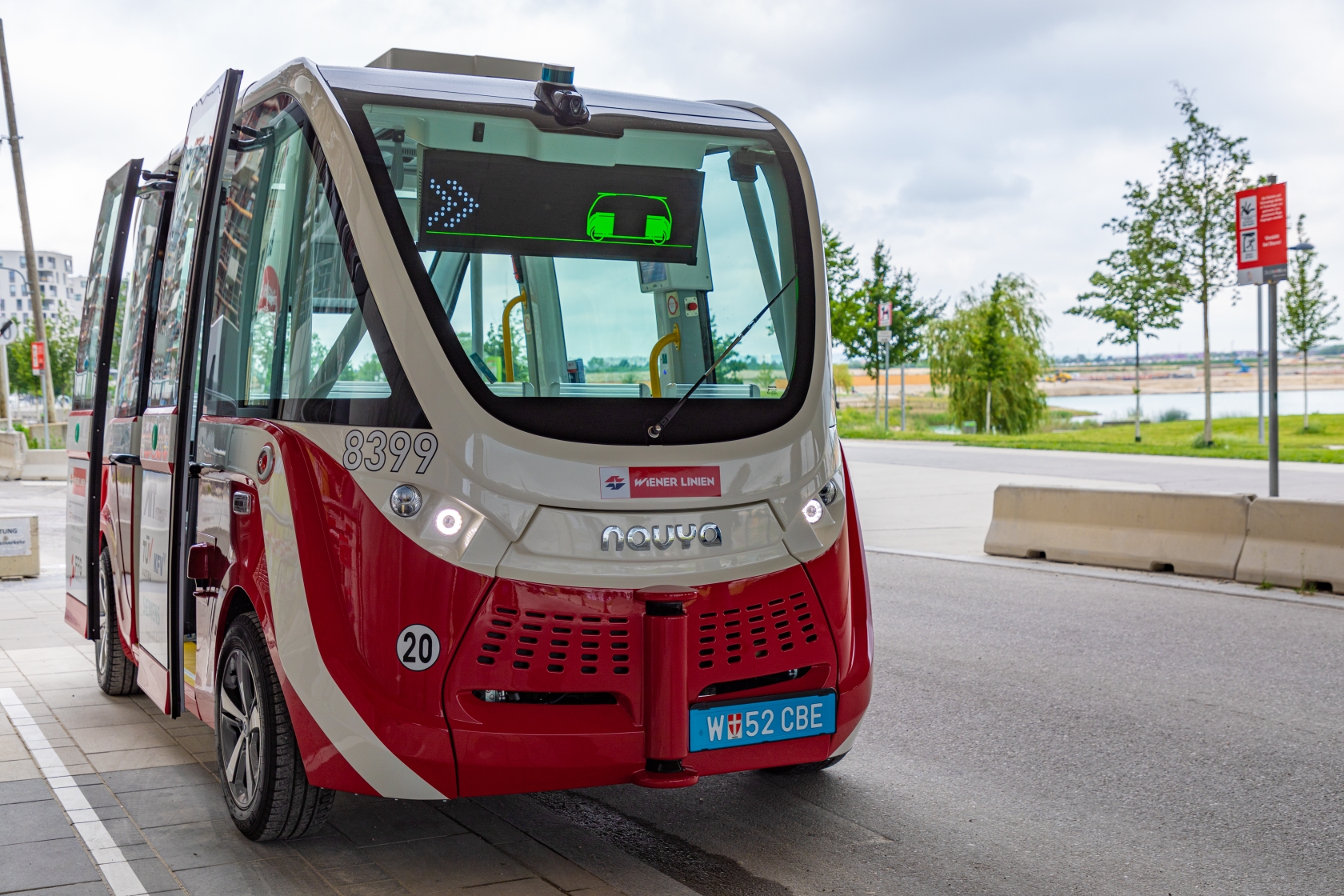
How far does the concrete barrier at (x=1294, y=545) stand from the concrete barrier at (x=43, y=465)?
23.0 metres

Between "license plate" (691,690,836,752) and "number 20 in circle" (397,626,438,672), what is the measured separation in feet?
2.70

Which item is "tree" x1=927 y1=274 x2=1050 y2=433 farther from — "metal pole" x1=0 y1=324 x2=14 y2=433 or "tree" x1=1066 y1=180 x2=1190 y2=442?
"metal pole" x1=0 y1=324 x2=14 y2=433

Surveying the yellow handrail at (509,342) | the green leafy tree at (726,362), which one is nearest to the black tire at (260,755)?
the yellow handrail at (509,342)

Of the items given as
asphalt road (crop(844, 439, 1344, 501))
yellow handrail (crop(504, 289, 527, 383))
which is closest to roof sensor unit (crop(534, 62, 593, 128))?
yellow handrail (crop(504, 289, 527, 383))

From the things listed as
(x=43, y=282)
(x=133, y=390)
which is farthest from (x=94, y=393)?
(x=43, y=282)

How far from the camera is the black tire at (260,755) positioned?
4203 mm

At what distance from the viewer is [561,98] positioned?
175 inches

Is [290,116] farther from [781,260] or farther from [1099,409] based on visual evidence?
[1099,409]

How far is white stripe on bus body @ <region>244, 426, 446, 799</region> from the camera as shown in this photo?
3830mm

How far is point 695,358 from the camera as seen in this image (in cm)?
451

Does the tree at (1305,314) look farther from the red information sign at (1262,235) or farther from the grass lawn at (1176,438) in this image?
the red information sign at (1262,235)

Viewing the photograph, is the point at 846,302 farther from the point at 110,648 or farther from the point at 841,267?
the point at 110,648

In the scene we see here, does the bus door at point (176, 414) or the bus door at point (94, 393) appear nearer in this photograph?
the bus door at point (176, 414)

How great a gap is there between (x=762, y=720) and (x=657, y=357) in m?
1.29
